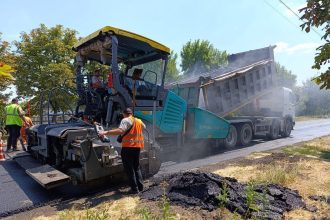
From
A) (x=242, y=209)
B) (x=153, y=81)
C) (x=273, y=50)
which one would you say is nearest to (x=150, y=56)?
(x=153, y=81)

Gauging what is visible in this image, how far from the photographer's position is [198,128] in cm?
890

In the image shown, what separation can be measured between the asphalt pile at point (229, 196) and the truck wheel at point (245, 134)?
6206 millimetres

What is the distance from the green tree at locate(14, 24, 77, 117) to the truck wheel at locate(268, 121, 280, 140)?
9.39 meters

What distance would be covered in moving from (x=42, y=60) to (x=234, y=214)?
1463cm

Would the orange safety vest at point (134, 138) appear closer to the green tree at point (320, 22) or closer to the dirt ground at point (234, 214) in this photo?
the dirt ground at point (234, 214)

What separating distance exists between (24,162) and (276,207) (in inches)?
202

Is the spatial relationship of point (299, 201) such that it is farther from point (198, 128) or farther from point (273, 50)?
point (273, 50)

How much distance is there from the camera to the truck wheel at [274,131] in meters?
13.3

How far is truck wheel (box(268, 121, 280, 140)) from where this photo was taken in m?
13.3

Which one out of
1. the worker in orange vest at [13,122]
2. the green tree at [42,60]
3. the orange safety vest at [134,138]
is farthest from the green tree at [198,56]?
the orange safety vest at [134,138]

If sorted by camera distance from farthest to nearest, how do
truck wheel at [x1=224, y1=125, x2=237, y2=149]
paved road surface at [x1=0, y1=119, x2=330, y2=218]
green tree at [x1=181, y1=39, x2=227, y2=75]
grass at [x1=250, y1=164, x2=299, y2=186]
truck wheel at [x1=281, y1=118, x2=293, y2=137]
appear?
1. green tree at [x1=181, y1=39, x2=227, y2=75]
2. truck wheel at [x1=281, y1=118, x2=293, y2=137]
3. truck wheel at [x1=224, y1=125, x2=237, y2=149]
4. grass at [x1=250, y1=164, x2=299, y2=186]
5. paved road surface at [x1=0, y1=119, x2=330, y2=218]

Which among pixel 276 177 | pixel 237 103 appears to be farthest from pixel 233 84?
pixel 276 177

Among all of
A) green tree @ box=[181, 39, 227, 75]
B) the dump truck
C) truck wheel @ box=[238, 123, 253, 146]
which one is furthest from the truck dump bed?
green tree @ box=[181, 39, 227, 75]

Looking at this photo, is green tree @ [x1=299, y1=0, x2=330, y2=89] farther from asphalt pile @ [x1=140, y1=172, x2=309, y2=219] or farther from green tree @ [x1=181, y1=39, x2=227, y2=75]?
green tree @ [x1=181, y1=39, x2=227, y2=75]
